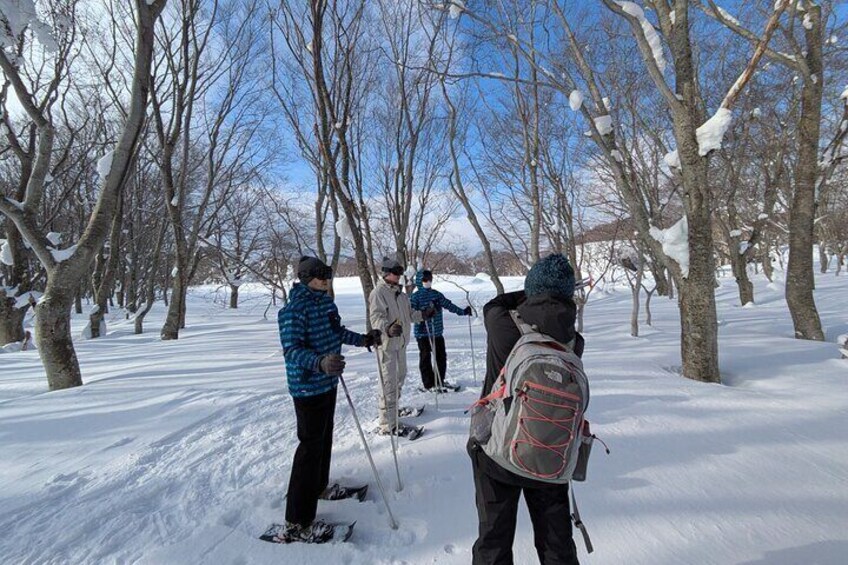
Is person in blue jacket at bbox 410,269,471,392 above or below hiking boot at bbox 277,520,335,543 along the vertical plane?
above

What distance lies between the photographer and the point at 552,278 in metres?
1.67

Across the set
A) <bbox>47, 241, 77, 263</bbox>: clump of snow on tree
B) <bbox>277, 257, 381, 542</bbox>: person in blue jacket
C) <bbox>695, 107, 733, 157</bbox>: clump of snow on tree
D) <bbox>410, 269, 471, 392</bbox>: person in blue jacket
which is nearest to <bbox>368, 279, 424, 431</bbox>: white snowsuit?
<bbox>410, 269, 471, 392</bbox>: person in blue jacket

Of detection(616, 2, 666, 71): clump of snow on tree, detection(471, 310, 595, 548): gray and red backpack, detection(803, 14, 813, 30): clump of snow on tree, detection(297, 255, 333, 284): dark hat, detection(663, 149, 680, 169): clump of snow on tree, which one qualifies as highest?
detection(803, 14, 813, 30): clump of snow on tree

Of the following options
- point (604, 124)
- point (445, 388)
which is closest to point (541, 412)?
point (445, 388)

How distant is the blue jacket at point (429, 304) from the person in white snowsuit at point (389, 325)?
4.49 feet

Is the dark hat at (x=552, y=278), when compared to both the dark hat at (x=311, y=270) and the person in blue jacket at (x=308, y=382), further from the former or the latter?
the dark hat at (x=311, y=270)

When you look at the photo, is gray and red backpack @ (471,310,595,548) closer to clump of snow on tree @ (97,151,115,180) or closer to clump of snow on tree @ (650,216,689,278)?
clump of snow on tree @ (650,216,689,278)

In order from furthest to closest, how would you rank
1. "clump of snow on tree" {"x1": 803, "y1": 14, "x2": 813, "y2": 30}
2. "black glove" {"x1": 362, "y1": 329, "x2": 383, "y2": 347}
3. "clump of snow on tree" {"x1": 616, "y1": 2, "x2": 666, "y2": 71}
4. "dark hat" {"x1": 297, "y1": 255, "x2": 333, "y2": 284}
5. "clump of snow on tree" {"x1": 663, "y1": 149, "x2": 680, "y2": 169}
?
"clump of snow on tree" {"x1": 803, "y1": 14, "x2": 813, "y2": 30}
"clump of snow on tree" {"x1": 663, "y1": 149, "x2": 680, "y2": 169}
"clump of snow on tree" {"x1": 616, "y1": 2, "x2": 666, "y2": 71}
"black glove" {"x1": 362, "y1": 329, "x2": 383, "y2": 347}
"dark hat" {"x1": 297, "y1": 255, "x2": 333, "y2": 284}

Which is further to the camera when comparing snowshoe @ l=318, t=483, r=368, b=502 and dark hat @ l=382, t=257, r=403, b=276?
dark hat @ l=382, t=257, r=403, b=276

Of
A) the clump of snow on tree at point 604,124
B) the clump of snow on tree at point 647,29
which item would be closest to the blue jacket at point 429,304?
the clump of snow on tree at point 604,124

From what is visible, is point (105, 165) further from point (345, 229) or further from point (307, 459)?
point (307, 459)

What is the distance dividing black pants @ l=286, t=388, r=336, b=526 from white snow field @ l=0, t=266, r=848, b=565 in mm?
201

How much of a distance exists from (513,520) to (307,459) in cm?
136

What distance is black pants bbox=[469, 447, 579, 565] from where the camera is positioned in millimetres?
1712
